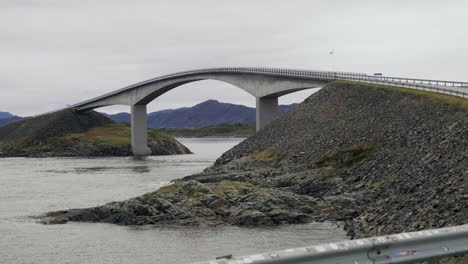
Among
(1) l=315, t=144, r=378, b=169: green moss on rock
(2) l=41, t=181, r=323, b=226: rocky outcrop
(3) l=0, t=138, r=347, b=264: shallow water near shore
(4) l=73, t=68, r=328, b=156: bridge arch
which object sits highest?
(4) l=73, t=68, r=328, b=156: bridge arch

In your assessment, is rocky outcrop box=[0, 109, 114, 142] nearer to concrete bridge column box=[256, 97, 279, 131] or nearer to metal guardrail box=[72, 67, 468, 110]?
metal guardrail box=[72, 67, 468, 110]

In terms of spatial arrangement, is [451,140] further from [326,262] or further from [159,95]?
[159,95]

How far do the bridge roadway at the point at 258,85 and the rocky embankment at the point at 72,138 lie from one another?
5181 mm

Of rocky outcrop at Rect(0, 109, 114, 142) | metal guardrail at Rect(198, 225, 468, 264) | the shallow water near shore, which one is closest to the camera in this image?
metal guardrail at Rect(198, 225, 468, 264)

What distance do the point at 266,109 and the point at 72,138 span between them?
49.4m

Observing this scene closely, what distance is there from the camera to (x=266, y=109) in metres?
78.8

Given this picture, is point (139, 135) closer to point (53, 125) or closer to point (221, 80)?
point (53, 125)

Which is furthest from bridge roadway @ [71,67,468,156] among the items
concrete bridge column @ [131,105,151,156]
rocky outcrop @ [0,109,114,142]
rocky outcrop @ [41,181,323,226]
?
rocky outcrop @ [41,181,323,226]

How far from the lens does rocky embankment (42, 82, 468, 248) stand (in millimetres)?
26812

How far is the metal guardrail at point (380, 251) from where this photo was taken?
6422 millimetres

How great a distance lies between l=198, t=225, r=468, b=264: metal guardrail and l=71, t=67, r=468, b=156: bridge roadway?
1667 inches

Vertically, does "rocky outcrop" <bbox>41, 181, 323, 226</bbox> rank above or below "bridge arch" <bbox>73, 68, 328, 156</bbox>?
below

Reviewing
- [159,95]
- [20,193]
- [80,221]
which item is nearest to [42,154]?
[159,95]

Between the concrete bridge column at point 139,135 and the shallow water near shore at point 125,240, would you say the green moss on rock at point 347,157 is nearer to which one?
the shallow water near shore at point 125,240
